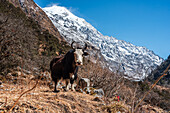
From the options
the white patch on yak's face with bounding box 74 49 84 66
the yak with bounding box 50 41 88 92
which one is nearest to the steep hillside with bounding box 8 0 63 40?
the yak with bounding box 50 41 88 92

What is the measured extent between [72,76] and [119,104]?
2.88m

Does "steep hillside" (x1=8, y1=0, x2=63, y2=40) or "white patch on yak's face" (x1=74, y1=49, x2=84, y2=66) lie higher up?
"steep hillside" (x1=8, y1=0, x2=63, y2=40)

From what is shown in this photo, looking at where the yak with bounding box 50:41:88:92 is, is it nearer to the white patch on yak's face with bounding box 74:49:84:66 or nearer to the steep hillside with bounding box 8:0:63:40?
the white patch on yak's face with bounding box 74:49:84:66

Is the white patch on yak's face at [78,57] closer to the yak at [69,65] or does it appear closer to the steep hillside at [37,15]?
the yak at [69,65]

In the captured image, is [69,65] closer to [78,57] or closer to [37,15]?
[78,57]

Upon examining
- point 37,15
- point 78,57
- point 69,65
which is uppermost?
point 37,15

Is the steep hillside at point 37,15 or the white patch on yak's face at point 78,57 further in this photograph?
the steep hillside at point 37,15

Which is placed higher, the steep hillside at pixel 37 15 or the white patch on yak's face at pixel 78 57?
the steep hillside at pixel 37 15

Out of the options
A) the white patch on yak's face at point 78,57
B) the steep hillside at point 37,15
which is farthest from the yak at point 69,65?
the steep hillside at point 37,15

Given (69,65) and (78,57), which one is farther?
(69,65)

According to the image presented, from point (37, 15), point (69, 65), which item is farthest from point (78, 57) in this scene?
point (37, 15)

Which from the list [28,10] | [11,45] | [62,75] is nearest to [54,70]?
[62,75]

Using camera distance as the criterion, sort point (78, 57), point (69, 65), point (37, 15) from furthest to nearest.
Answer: point (37, 15), point (69, 65), point (78, 57)

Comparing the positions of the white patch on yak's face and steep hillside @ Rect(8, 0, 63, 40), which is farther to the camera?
steep hillside @ Rect(8, 0, 63, 40)
